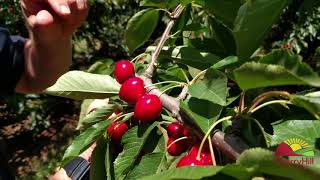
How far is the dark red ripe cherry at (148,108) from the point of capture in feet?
2.64

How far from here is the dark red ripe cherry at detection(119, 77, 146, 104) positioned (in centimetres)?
87

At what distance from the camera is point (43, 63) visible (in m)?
1.34

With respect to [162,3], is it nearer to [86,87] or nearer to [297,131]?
[86,87]

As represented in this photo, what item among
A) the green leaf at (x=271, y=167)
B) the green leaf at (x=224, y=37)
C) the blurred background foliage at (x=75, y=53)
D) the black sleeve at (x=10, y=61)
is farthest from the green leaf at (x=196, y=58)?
the blurred background foliage at (x=75, y=53)

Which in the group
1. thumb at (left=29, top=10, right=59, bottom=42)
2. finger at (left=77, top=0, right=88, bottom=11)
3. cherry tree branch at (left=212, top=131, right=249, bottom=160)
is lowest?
cherry tree branch at (left=212, top=131, right=249, bottom=160)

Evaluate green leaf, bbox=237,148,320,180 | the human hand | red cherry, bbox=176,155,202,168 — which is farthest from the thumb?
green leaf, bbox=237,148,320,180

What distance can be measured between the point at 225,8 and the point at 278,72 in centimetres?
25

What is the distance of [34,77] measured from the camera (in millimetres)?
1448

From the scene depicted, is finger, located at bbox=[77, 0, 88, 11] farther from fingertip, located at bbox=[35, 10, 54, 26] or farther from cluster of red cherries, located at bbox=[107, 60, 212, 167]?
cluster of red cherries, located at bbox=[107, 60, 212, 167]

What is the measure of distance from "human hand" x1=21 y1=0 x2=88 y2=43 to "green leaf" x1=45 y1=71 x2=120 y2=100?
0.36 feet

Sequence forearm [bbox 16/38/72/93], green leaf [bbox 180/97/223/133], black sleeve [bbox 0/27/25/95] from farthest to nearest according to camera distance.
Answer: black sleeve [bbox 0/27/25/95]
forearm [bbox 16/38/72/93]
green leaf [bbox 180/97/223/133]

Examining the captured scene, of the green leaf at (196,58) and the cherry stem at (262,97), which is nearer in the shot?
the cherry stem at (262,97)

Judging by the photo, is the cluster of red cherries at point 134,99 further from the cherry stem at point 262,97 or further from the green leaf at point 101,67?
the green leaf at point 101,67

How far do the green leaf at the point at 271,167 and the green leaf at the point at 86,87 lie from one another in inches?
19.4
